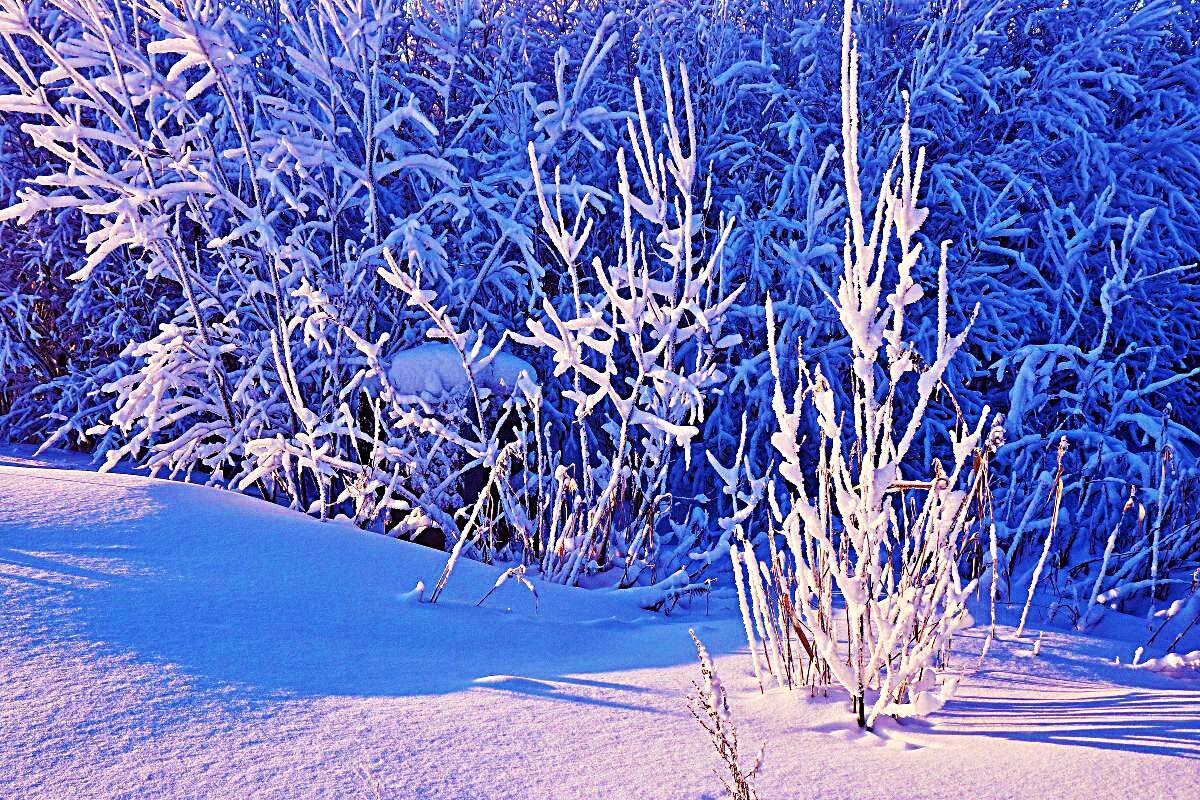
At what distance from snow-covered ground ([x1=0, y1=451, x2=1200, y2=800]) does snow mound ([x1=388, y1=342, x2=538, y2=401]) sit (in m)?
1.29

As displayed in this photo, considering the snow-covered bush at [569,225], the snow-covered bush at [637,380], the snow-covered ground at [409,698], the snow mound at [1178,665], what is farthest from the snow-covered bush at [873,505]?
the snow-covered bush at [569,225]

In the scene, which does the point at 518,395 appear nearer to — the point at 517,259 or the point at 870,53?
the point at 517,259

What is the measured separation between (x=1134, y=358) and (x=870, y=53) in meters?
2.22

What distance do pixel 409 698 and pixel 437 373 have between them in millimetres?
2348

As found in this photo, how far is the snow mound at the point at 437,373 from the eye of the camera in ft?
13.0

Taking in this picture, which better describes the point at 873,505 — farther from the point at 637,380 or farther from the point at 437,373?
the point at 437,373


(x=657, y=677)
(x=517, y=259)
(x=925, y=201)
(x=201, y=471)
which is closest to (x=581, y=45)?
(x=517, y=259)

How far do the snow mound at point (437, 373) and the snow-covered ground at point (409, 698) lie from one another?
129 cm

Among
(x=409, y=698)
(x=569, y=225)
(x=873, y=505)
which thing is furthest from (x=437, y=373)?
(x=873, y=505)

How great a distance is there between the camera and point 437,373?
3.96 metres

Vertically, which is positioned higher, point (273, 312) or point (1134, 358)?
point (1134, 358)

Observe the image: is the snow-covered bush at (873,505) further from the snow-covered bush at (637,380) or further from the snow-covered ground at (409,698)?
the snow-covered bush at (637,380)

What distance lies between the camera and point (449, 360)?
396 centimetres

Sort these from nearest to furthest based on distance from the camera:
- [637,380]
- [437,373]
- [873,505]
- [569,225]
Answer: [873,505] < [637,380] < [437,373] < [569,225]
